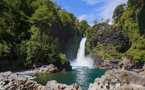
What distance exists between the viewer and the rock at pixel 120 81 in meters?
30.4

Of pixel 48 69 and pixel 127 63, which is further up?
pixel 48 69

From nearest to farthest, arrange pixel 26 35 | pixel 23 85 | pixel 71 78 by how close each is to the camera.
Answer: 1. pixel 23 85
2. pixel 71 78
3. pixel 26 35

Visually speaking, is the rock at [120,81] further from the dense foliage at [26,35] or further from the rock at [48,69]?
the dense foliage at [26,35]

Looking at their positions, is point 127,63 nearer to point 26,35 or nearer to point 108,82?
point 26,35

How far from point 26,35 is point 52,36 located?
53.5ft

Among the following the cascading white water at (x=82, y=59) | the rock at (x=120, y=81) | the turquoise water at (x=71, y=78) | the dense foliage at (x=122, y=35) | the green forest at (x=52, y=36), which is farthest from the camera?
the cascading white water at (x=82, y=59)

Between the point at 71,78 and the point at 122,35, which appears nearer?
the point at 71,78

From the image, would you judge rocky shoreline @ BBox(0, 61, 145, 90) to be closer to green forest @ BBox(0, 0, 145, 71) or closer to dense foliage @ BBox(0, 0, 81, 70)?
green forest @ BBox(0, 0, 145, 71)

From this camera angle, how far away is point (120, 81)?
106 feet

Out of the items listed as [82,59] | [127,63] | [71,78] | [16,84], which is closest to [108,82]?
[16,84]

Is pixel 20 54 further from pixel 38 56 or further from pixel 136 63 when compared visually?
pixel 136 63

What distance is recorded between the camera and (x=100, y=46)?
140125 millimetres

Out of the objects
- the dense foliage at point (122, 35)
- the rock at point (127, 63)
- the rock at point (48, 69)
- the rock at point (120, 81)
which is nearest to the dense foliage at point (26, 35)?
the rock at point (48, 69)

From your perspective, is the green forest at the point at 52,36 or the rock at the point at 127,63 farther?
the rock at the point at 127,63
